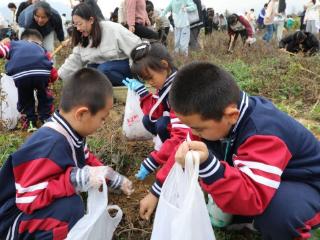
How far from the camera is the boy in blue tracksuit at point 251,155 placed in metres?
1.45

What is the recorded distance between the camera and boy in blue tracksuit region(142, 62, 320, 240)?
145cm

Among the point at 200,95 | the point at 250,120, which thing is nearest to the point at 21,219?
the point at 200,95

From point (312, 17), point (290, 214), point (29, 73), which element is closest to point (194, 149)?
point (290, 214)

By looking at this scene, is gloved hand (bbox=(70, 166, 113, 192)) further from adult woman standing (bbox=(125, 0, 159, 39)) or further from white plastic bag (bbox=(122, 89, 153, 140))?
adult woman standing (bbox=(125, 0, 159, 39))

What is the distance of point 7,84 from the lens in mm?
3561

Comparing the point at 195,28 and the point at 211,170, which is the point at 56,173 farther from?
the point at 195,28

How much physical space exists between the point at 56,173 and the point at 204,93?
70 centimetres

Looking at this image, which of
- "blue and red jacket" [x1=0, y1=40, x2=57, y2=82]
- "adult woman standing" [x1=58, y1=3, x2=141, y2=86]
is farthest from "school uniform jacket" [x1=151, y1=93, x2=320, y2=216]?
"adult woman standing" [x1=58, y1=3, x2=141, y2=86]

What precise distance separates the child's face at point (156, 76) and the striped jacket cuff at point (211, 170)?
44.0 inches

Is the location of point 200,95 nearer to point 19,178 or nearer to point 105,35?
point 19,178

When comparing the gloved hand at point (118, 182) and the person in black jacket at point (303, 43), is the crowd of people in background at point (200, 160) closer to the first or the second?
the gloved hand at point (118, 182)

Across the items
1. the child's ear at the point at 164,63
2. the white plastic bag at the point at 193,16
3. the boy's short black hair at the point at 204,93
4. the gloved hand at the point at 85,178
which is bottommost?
the white plastic bag at the point at 193,16

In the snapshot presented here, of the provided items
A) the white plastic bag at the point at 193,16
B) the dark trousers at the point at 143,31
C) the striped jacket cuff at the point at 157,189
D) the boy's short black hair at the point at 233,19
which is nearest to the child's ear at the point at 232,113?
the striped jacket cuff at the point at 157,189

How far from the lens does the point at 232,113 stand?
1.53m
